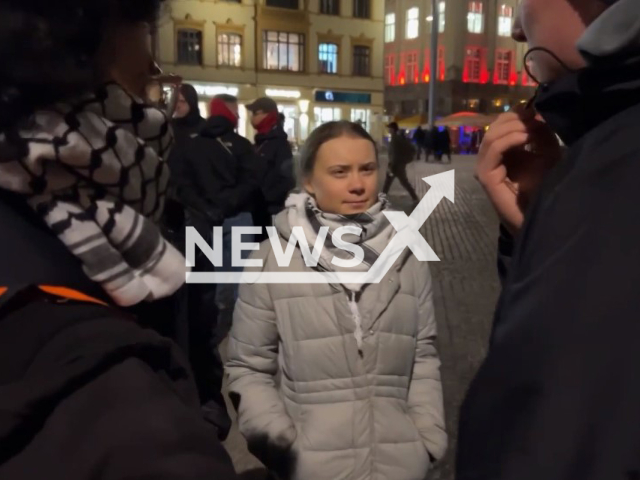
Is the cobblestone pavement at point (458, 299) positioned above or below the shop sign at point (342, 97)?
below

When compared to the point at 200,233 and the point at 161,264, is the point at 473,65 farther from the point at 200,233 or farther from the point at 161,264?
the point at 161,264

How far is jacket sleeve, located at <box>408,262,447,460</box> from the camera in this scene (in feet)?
7.41

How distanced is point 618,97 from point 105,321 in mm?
804

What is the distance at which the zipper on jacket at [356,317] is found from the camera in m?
2.24

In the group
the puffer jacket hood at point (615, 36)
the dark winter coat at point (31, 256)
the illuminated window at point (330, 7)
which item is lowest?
the dark winter coat at point (31, 256)

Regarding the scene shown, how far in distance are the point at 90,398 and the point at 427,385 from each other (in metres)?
1.82

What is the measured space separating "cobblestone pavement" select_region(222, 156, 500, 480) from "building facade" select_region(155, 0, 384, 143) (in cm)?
1981

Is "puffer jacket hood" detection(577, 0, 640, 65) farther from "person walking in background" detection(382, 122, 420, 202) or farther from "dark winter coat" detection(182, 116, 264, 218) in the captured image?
"person walking in background" detection(382, 122, 420, 202)

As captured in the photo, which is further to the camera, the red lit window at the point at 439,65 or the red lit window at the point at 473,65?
the red lit window at the point at 439,65

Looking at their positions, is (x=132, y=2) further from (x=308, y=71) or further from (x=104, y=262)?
(x=308, y=71)

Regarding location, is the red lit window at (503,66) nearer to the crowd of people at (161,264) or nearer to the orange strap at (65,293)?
the crowd of people at (161,264)

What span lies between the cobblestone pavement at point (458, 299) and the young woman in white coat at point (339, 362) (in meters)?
0.53

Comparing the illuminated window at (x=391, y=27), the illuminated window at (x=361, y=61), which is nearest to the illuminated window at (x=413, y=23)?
the illuminated window at (x=391, y=27)

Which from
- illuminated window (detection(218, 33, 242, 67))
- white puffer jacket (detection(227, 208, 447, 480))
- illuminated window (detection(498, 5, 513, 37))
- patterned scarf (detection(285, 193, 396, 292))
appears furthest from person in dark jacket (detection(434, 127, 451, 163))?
illuminated window (detection(498, 5, 513, 37))
